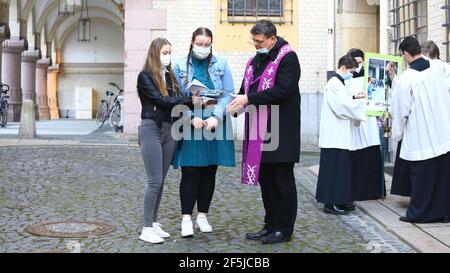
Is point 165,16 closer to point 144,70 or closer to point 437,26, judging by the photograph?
point 437,26

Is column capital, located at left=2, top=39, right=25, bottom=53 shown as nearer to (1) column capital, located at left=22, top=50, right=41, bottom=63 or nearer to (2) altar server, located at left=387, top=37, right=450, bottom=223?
(1) column capital, located at left=22, top=50, right=41, bottom=63

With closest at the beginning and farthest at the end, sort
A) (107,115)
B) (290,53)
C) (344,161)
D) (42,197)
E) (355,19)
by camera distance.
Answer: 1. (290,53)
2. (344,161)
3. (42,197)
4. (355,19)
5. (107,115)

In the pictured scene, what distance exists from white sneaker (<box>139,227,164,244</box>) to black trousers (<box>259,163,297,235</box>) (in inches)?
34.7

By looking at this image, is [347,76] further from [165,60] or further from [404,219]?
[165,60]

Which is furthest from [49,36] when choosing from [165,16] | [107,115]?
[165,16]

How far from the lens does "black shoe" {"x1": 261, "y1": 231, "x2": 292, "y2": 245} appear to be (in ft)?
17.0

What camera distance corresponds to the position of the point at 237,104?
5070 millimetres

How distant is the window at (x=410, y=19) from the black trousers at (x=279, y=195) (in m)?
5.89

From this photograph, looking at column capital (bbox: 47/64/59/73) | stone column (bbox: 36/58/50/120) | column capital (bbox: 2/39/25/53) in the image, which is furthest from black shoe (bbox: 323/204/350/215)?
column capital (bbox: 47/64/59/73)

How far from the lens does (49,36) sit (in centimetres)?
3359

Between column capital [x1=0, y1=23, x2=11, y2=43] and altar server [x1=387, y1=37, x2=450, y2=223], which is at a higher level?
column capital [x1=0, y1=23, x2=11, y2=43]

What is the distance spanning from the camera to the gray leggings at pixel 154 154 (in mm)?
5145

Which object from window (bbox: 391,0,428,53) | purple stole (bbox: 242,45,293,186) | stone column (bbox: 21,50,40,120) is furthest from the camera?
stone column (bbox: 21,50,40,120)

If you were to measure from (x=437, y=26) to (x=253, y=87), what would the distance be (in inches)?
206
